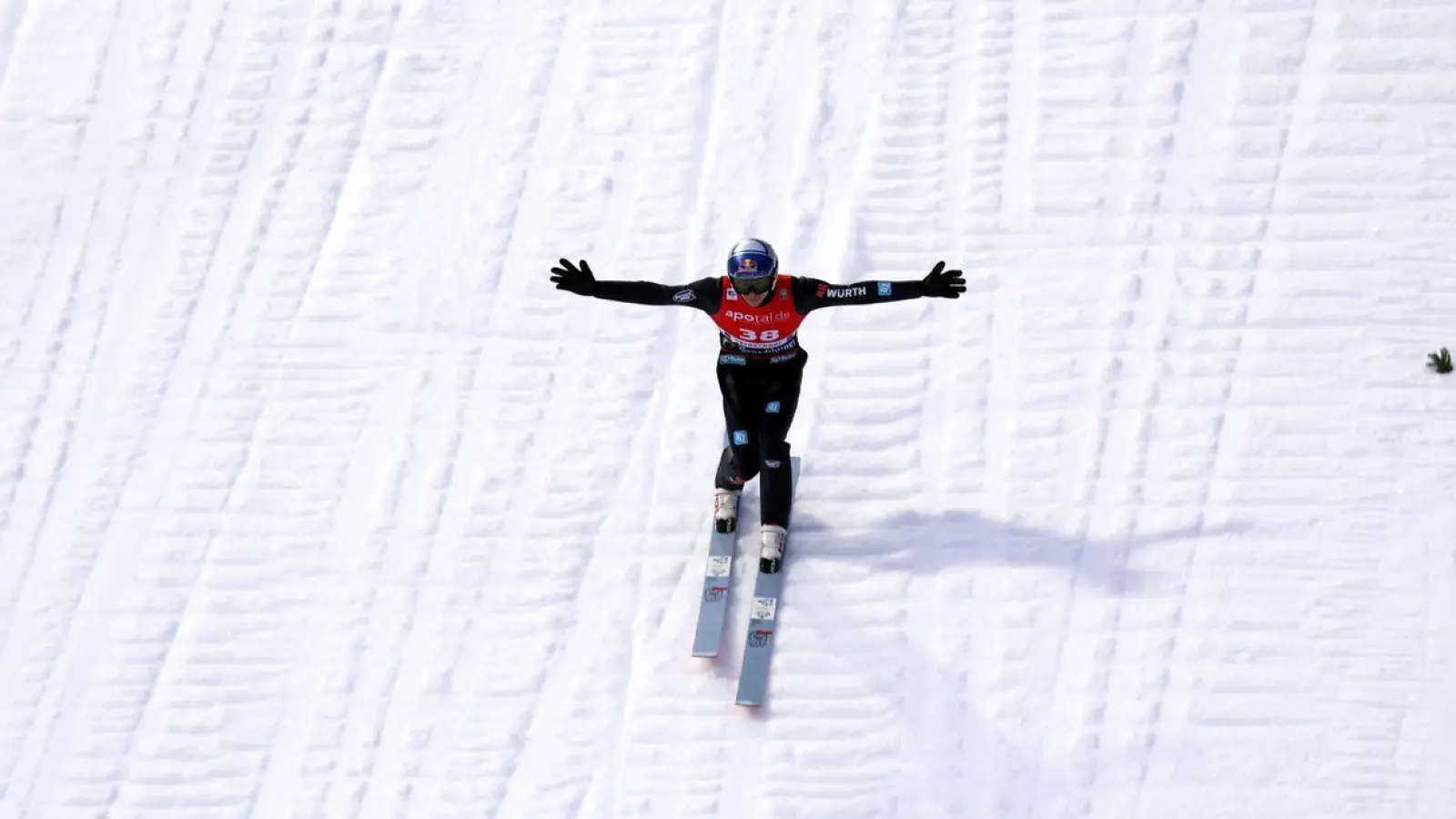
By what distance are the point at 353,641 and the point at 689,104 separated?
13.4ft

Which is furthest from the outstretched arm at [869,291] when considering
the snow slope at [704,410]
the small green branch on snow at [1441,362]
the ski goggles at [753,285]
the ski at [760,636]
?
the small green branch on snow at [1441,362]

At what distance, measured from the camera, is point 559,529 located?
7781 mm

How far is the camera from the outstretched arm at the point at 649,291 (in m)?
6.86

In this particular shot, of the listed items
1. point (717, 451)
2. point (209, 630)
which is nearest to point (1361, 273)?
point (717, 451)

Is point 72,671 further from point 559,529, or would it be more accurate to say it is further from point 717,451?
point 717,451

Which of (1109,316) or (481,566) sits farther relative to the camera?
(1109,316)

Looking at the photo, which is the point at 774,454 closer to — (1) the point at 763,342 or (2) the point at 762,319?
(1) the point at 763,342

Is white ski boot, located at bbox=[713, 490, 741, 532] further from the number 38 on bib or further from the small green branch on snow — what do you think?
the small green branch on snow

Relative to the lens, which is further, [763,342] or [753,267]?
[763,342]

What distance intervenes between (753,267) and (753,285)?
0.32ft

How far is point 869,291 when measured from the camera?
6.94m

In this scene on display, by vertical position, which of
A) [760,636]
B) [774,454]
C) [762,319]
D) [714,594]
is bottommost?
[760,636]

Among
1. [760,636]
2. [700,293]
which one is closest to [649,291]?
[700,293]

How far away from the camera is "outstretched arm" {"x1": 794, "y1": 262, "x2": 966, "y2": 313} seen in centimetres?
677
